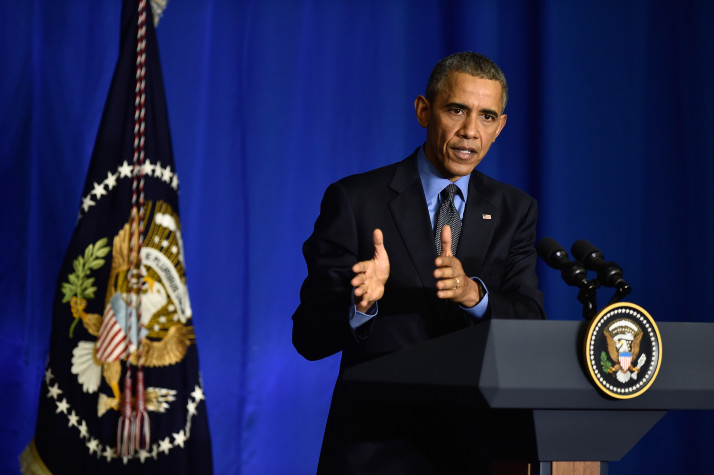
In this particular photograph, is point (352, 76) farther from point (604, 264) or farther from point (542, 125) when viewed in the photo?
point (604, 264)

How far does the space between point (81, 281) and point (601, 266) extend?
175 centimetres

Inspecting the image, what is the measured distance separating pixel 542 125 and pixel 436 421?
2.25m

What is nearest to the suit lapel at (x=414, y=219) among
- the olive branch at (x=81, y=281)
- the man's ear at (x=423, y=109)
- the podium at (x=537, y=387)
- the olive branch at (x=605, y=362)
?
the man's ear at (x=423, y=109)

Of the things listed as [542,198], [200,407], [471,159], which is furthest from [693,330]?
[542,198]

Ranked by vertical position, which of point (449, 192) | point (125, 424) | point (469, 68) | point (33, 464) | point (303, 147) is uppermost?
point (303, 147)

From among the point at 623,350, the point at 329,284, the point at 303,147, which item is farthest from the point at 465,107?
the point at 303,147

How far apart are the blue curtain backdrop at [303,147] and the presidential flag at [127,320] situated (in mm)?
521

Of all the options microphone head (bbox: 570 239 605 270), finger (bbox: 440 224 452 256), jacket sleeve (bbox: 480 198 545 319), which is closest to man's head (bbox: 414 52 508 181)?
jacket sleeve (bbox: 480 198 545 319)

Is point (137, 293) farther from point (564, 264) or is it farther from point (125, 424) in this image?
point (564, 264)

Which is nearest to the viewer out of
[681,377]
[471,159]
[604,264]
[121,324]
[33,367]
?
[681,377]

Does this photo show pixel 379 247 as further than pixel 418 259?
No

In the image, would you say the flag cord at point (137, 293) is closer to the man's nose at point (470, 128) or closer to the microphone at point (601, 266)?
the man's nose at point (470, 128)

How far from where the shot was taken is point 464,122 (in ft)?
5.61

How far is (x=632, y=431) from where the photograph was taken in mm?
1152
